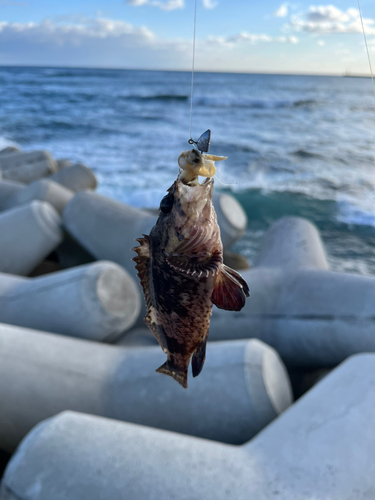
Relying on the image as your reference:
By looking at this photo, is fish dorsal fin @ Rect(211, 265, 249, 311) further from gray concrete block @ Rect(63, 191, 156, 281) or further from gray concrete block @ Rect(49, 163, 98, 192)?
gray concrete block @ Rect(49, 163, 98, 192)

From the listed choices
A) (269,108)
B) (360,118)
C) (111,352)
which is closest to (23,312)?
(111,352)

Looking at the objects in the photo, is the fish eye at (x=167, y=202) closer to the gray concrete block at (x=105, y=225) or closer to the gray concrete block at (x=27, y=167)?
the gray concrete block at (x=105, y=225)

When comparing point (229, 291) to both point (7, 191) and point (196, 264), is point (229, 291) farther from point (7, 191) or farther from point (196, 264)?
point (7, 191)

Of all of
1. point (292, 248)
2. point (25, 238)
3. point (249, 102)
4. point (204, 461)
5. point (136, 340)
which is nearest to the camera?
point (204, 461)

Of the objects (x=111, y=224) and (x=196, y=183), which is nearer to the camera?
(x=196, y=183)

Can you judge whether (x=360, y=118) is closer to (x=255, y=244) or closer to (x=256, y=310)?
(x=255, y=244)

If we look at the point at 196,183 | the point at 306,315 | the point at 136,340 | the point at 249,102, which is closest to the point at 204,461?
the point at 196,183
